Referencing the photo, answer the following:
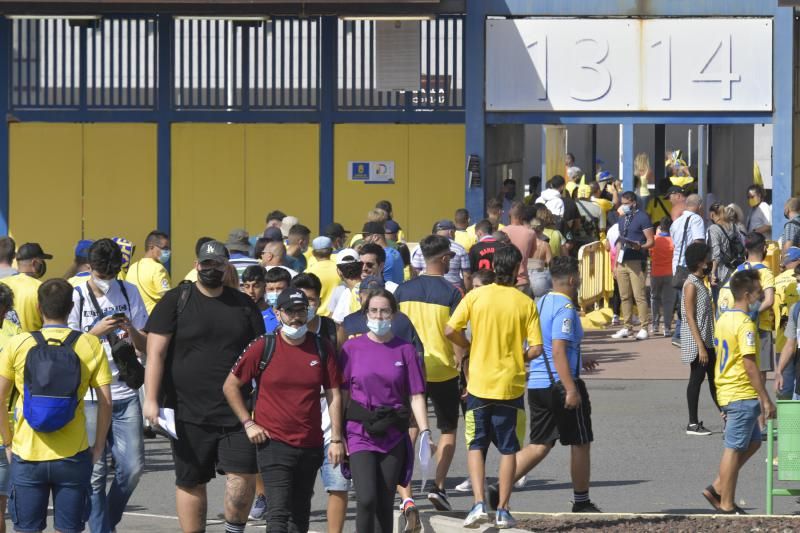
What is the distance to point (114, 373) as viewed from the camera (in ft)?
30.2

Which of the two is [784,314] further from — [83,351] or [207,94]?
[207,94]

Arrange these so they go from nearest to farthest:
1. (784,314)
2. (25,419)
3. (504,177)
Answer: (25,419) < (784,314) < (504,177)

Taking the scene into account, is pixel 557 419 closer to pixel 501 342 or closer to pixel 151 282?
pixel 501 342

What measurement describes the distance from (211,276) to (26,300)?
10.8 feet

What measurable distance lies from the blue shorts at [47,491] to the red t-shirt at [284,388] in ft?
3.12

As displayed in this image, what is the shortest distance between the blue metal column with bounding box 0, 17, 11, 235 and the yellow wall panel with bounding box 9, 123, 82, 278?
0.07 metres

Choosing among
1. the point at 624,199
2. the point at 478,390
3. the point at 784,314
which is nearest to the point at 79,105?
the point at 624,199

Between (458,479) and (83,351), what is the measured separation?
14.6 feet

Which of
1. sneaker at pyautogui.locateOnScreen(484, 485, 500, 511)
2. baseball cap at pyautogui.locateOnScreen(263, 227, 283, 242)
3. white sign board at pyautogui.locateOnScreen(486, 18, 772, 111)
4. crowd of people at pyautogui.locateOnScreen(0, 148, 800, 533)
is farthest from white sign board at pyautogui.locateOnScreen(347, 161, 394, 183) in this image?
sneaker at pyautogui.locateOnScreen(484, 485, 500, 511)

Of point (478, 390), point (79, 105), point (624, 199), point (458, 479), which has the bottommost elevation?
point (458, 479)

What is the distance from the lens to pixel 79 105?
20547 millimetres

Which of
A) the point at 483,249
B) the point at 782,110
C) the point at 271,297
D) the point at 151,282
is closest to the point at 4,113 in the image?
the point at 151,282

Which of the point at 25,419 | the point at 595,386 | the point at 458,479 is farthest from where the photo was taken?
the point at 595,386

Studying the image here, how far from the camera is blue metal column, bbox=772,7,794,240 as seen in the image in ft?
63.8
